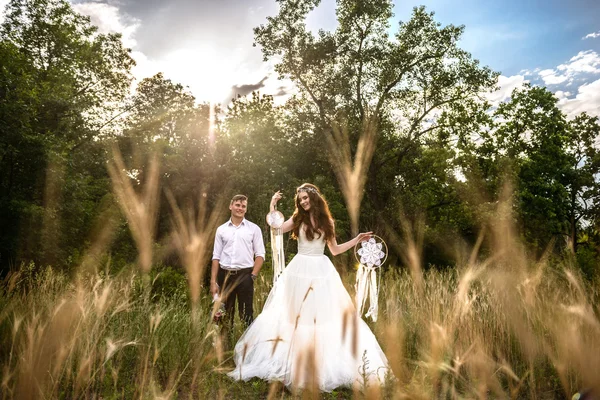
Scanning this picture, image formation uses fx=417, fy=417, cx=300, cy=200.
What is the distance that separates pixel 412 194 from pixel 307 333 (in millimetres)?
18904

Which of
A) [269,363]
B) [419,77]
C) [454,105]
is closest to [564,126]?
[454,105]

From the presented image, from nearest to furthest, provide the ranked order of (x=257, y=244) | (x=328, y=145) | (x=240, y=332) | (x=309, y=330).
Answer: (x=309, y=330), (x=240, y=332), (x=257, y=244), (x=328, y=145)

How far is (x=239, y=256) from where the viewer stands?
5.43 metres

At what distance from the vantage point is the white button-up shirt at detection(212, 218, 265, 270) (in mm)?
5426

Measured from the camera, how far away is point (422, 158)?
2373 centimetres

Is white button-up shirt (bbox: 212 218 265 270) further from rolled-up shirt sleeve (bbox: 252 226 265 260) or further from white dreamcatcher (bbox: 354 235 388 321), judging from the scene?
white dreamcatcher (bbox: 354 235 388 321)

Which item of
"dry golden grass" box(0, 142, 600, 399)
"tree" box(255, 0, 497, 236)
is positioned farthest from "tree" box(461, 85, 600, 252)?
"dry golden grass" box(0, 142, 600, 399)

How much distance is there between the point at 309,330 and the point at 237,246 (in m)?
1.68

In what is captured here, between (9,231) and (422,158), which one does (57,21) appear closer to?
(9,231)

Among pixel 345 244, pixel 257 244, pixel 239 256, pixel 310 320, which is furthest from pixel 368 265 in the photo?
pixel 239 256

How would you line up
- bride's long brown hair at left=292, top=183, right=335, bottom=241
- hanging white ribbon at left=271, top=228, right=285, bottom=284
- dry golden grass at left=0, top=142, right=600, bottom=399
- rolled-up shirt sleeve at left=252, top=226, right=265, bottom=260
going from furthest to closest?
rolled-up shirt sleeve at left=252, top=226, right=265, bottom=260
hanging white ribbon at left=271, top=228, right=285, bottom=284
bride's long brown hair at left=292, top=183, right=335, bottom=241
dry golden grass at left=0, top=142, right=600, bottom=399

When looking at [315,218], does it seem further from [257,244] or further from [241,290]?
[241,290]

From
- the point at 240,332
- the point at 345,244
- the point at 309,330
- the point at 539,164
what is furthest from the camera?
the point at 539,164

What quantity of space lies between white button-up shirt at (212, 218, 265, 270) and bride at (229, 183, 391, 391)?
87cm
